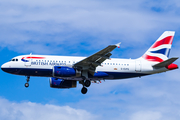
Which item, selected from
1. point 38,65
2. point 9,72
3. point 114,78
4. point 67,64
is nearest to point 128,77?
point 114,78

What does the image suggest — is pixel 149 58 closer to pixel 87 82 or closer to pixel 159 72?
pixel 159 72

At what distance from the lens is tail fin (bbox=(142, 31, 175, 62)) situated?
47.7 metres

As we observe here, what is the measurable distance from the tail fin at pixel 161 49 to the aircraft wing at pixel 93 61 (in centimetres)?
791

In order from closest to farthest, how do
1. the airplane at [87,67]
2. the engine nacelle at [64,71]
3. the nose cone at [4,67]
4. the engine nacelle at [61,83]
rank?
the engine nacelle at [64,71], the airplane at [87,67], the nose cone at [4,67], the engine nacelle at [61,83]

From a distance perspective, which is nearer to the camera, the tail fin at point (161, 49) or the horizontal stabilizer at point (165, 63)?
the horizontal stabilizer at point (165, 63)

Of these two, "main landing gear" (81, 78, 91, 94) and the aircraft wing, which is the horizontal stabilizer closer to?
the aircraft wing

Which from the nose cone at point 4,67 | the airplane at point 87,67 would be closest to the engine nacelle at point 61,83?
the airplane at point 87,67

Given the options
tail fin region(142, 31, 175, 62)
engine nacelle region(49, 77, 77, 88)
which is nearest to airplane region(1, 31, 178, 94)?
tail fin region(142, 31, 175, 62)

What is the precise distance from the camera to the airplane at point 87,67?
43125 mm

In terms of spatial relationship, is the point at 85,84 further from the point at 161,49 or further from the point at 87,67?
the point at 161,49

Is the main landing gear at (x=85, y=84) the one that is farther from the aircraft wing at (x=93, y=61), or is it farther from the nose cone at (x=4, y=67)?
the nose cone at (x=4, y=67)

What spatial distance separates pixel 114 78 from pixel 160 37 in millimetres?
9595

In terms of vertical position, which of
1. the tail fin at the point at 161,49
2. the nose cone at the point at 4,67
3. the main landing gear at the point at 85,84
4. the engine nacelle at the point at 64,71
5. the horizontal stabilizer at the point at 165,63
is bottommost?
the main landing gear at the point at 85,84

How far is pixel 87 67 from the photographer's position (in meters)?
44.0
